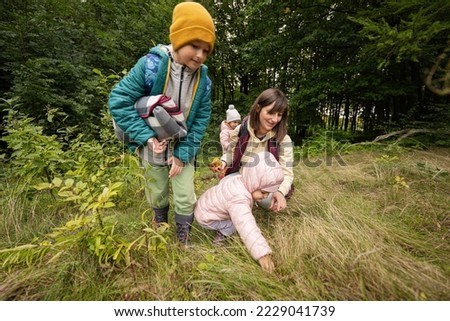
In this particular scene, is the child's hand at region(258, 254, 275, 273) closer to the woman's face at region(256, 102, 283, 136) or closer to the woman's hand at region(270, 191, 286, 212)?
the woman's hand at region(270, 191, 286, 212)

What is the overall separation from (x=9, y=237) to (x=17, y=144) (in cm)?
80

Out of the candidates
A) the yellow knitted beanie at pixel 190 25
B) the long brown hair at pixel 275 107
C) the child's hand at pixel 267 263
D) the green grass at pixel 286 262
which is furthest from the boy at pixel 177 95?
the child's hand at pixel 267 263

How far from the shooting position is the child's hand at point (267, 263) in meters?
1.44

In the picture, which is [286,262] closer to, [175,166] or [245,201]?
[245,201]

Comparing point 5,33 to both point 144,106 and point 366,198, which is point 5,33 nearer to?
point 144,106

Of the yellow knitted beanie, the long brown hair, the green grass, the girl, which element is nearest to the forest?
the green grass

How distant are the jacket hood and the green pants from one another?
0.42m

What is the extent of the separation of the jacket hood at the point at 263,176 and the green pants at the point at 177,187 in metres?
0.42

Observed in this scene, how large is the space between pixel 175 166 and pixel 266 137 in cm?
86

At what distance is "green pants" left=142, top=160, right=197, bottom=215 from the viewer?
180 cm

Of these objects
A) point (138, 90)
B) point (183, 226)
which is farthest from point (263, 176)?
point (138, 90)

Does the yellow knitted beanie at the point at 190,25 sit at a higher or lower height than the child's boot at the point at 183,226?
higher

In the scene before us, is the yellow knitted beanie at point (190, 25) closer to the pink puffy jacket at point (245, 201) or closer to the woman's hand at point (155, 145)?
the woman's hand at point (155, 145)

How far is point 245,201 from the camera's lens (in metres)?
1.63
